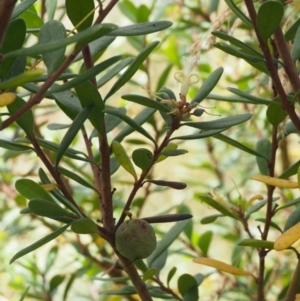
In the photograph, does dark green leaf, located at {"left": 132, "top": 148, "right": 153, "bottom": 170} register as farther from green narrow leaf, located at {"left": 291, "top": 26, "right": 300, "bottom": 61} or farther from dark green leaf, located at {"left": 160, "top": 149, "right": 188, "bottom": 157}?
green narrow leaf, located at {"left": 291, "top": 26, "right": 300, "bottom": 61}

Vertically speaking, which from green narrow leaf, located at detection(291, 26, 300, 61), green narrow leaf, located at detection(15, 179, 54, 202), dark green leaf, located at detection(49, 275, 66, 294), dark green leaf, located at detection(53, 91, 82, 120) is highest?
green narrow leaf, located at detection(291, 26, 300, 61)

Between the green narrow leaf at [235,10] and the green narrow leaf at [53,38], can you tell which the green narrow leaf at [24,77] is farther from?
the green narrow leaf at [235,10]

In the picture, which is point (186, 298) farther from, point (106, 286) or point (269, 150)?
point (106, 286)

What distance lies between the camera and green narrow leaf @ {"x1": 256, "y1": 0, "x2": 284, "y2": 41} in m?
0.39

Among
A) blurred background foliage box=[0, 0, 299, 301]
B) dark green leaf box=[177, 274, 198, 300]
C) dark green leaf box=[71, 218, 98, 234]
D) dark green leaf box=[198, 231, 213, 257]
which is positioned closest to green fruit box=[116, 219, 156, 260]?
dark green leaf box=[71, 218, 98, 234]

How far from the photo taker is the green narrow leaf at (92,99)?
0.37m

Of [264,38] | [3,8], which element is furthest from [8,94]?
[264,38]

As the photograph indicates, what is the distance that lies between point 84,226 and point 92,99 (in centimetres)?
8

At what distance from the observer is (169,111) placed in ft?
1.27

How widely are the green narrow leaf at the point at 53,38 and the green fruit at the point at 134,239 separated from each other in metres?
0.12

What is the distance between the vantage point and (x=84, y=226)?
0.38 metres

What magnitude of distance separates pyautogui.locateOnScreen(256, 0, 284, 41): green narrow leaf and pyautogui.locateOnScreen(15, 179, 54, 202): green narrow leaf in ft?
0.61

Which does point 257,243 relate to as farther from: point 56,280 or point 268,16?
point 56,280

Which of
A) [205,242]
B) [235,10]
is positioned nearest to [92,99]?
[235,10]
